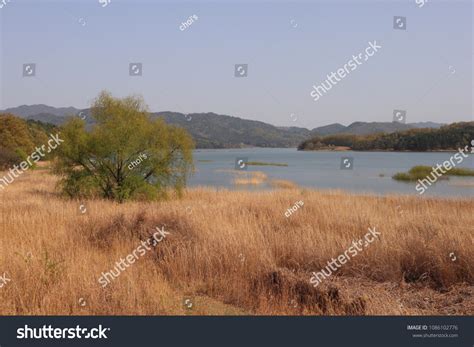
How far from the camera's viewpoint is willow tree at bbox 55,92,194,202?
21.0m

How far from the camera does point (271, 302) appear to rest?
21.4 ft

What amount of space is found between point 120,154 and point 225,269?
1435cm

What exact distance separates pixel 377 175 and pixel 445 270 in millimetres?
38266

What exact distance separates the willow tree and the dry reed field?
9.51m

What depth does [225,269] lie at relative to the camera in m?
7.96

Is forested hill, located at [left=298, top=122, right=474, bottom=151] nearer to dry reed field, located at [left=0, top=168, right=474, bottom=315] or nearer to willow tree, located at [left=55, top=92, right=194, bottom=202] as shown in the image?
willow tree, located at [left=55, top=92, right=194, bottom=202]

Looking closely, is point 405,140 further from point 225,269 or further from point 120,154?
point 225,269

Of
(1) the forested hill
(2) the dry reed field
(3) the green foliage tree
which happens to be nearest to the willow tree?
(2) the dry reed field

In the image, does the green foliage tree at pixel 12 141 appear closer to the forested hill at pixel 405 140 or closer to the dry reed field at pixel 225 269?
the dry reed field at pixel 225 269

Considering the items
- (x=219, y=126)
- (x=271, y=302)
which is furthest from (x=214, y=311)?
(x=219, y=126)

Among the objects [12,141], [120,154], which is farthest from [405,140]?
[120,154]

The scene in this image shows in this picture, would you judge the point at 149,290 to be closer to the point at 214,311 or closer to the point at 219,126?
the point at 214,311

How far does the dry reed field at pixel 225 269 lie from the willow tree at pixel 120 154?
9.51 m
